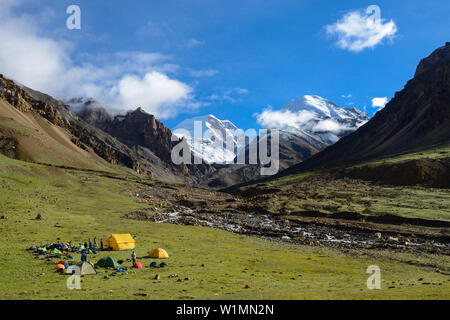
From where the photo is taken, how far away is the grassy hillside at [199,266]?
22625 mm

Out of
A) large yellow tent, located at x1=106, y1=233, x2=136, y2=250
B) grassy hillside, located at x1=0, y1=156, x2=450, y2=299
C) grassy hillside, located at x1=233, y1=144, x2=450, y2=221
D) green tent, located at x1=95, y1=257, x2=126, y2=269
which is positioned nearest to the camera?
grassy hillside, located at x1=0, y1=156, x2=450, y2=299

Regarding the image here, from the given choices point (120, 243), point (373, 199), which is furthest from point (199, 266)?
point (373, 199)

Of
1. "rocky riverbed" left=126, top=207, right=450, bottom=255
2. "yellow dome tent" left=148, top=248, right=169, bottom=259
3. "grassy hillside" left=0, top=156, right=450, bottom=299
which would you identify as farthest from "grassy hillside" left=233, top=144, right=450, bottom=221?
"yellow dome tent" left=148, top=248, right=169, bottom=259

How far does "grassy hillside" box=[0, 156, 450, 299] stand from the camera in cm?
2262

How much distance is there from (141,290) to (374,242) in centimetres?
4636

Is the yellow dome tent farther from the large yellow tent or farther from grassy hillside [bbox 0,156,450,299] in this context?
the large yellow tent

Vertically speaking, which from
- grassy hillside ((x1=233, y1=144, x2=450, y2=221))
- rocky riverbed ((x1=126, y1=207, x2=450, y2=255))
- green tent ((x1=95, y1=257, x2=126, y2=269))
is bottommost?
rocky riverbed ((x1=126, y1=207, x2=450, y2=255))

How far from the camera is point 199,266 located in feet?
114

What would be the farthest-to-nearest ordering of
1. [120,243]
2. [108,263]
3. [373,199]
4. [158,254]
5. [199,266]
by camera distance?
1. [373,199]
2. [120,243]
3. [158,254]
4. [199,266]
5. [108,263]

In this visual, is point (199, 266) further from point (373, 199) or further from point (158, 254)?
point (373, 199)

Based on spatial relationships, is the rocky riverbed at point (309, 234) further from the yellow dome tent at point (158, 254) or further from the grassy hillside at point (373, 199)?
the yellow dome tent at point (158, 254)

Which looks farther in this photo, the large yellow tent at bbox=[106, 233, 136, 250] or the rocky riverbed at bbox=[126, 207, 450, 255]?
the rocky riverbed at bbox=[126, 207, 450, 255]

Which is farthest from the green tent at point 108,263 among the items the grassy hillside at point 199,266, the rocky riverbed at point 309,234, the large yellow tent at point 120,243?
the rocky riverbed at point 309,234
